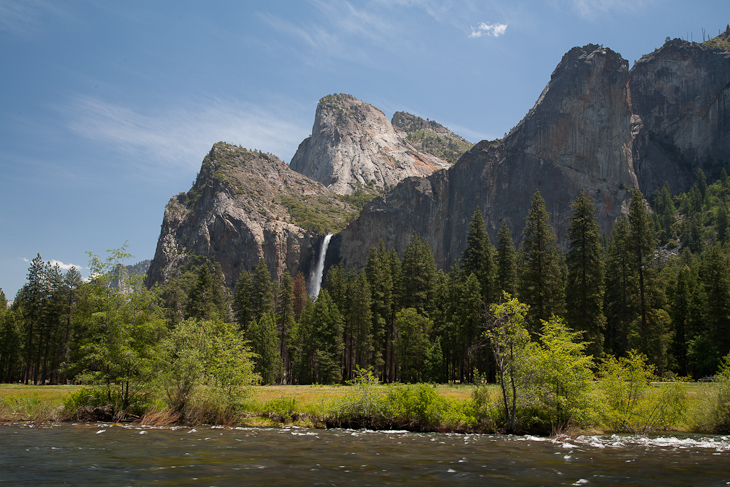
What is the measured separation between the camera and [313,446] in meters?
17.4

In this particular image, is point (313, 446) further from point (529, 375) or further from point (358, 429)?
point (529, 375)

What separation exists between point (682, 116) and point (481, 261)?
14810cm

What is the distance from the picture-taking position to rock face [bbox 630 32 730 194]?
157125mm

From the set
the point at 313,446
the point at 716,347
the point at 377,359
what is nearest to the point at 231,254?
the point at 377,359

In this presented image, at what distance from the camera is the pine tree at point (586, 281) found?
41.3 m

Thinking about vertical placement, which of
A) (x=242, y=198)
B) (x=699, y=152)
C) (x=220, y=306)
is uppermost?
(x=699, y=152)

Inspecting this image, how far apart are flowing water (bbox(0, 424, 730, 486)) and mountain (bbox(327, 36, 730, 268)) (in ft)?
406

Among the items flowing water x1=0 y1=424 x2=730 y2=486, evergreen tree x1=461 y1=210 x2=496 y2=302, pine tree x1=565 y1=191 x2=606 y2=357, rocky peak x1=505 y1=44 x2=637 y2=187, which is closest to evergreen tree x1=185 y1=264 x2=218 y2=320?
evergreen tree x1=461 y1=210 x2=496 y2=302

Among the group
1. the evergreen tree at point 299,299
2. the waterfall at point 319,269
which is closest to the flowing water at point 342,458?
the evergreen tree at point 299,299

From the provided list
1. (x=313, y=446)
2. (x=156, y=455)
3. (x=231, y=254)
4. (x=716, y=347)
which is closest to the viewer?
(x=156, y=455)

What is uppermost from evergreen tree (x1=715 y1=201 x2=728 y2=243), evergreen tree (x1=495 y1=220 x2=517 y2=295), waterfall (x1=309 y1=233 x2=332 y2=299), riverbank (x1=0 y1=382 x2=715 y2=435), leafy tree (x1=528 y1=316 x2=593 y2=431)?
evergreen tree (x1=715 y1=201 x2=728 y2=243)

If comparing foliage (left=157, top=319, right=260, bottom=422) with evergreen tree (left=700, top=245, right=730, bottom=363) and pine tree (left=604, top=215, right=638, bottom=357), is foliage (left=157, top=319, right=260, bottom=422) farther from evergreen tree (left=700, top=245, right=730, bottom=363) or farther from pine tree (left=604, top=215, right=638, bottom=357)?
evergreen tree (left=700, top=245, right=730, bottom=363)

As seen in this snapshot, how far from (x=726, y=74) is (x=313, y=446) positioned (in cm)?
19217

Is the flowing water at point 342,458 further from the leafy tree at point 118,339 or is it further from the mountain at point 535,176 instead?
the mountain at point 535,176
